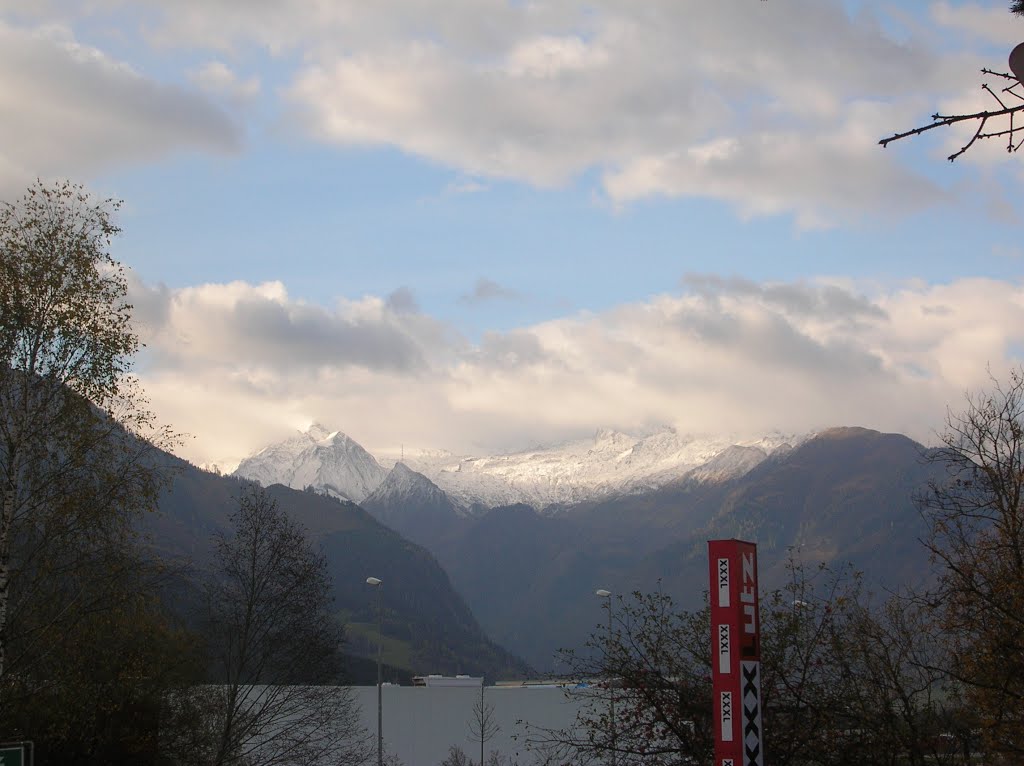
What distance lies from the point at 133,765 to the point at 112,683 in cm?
1228

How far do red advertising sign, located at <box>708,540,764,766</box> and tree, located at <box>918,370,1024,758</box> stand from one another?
6.95m

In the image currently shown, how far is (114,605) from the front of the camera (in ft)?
103

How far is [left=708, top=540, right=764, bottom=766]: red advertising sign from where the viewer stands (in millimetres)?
21000

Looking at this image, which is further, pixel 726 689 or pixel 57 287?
pixel 57 287

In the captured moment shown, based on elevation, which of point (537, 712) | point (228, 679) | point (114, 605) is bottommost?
point (537, 712)

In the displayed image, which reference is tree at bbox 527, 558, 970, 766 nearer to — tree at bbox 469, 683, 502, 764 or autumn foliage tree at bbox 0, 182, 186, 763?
autumn foliage tree at bbox 0, 182, 186, 763

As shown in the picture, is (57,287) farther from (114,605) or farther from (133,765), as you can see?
(133,765)

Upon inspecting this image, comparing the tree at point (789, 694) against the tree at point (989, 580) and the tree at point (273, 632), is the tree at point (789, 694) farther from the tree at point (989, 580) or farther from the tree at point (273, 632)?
the tree at point (273, 632)

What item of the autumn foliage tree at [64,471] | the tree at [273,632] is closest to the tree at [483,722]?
the tree at [273,632]

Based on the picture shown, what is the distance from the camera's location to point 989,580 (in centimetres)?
2866

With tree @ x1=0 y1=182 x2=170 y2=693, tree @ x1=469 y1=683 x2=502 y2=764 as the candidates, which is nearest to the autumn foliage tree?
tree @ x1=0 y1=182 x2=170 y2=693

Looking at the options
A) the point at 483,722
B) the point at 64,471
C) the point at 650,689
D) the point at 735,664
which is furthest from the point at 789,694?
the point at 483,722

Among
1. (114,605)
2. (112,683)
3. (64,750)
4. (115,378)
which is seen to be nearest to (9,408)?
(115,378)

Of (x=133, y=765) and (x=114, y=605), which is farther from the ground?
(x=114, y=605)
